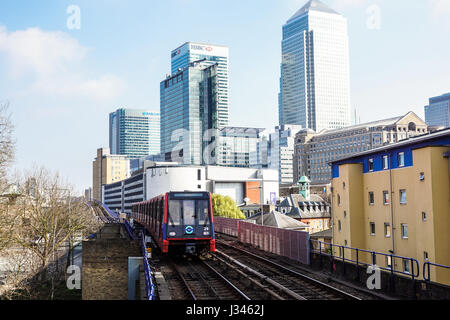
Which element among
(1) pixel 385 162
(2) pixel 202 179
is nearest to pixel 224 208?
(2) pixel 202 179

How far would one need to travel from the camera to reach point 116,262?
30.5 metres

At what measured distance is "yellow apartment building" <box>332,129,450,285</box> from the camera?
71.1 feet

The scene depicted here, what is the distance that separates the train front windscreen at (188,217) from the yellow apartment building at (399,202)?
9220mm

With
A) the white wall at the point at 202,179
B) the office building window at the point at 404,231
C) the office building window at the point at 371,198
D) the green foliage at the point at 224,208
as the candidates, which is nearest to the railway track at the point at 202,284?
the office building window at the point at 404,231

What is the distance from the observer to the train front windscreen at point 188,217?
77.0 ft

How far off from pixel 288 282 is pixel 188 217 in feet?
22.8

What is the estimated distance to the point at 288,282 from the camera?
18844 mm

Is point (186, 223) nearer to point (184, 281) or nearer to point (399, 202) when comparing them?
point (184, 281)

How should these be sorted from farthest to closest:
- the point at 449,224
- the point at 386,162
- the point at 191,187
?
the point at 191,187, the point at 386,162, the point at 449,224

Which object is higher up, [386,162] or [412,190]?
[386,162]

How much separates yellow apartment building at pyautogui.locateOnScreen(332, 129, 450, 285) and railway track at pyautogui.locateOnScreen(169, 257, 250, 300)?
22.3ft
